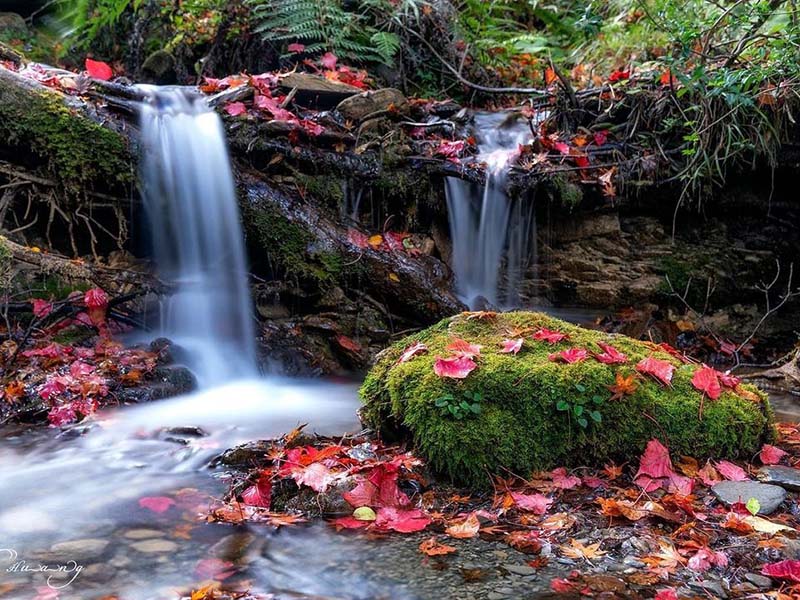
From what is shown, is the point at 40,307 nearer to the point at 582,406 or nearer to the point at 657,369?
the point at 582,406

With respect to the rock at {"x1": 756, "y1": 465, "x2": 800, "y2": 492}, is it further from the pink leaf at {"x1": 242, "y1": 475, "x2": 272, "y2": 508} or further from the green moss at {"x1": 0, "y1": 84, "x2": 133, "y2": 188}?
the green moss at {"x1": 0, "y1": 84, "x2": 133, "y2": 188}

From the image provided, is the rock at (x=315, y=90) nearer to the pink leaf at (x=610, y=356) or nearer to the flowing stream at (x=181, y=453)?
the flowing stream at (x=181, y=453)

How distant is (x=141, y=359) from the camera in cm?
466

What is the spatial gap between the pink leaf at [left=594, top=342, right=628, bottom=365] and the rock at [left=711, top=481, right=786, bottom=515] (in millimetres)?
682

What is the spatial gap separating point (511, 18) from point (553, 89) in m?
4.90

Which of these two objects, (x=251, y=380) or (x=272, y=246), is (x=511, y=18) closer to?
(x=272, y=246)

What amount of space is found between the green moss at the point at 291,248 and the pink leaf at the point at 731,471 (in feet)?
11.6

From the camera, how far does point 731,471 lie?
281 cm

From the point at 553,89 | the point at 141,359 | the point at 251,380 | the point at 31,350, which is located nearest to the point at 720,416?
the point at 251,380

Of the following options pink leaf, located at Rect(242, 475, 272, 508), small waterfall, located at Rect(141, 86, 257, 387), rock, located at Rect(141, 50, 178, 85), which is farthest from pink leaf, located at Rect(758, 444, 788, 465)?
rock, located at Rect(141, 50, 178, 85)

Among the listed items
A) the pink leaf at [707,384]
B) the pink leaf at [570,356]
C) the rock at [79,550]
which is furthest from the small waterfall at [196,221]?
the pink leaf at [707,384]

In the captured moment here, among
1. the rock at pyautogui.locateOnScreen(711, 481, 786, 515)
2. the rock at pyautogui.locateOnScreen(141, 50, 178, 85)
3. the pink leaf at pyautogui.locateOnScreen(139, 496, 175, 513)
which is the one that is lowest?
the pink leaf at pyautogui.locateOnScreen(139, 496, 175, 513)

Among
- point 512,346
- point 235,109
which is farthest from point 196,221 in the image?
point 512,346

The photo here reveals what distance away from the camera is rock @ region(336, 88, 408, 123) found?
6.28m
